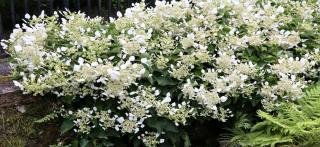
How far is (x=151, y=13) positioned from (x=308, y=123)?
170 centimetres

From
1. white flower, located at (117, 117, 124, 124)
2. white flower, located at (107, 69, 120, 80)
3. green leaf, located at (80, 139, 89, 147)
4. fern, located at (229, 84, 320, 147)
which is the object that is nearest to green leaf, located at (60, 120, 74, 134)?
green leaf, located at (80, 139, 89, 147)

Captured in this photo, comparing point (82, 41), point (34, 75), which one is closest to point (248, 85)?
point (82, 41)

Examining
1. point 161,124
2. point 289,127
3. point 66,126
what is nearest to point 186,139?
point 161,124

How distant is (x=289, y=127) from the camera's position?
3.93 m

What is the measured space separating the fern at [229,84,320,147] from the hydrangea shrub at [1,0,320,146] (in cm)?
11

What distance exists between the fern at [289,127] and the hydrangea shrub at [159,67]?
11cm

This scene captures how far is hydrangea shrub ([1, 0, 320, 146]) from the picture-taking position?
3865 millimetres

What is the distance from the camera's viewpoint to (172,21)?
4.54 m

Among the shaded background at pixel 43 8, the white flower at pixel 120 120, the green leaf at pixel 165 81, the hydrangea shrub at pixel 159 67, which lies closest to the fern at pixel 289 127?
the hydrangea shrub at pixel 159 67

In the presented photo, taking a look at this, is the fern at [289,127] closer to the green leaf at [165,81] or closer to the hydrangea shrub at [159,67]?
the hydrangea shrub at [159,67]

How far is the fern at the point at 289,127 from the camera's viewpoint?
3.92 m

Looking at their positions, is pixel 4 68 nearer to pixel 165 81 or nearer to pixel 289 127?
pixel 165 81

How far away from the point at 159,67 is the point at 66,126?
2.88 ft

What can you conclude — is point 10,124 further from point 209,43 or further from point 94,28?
point 209,43
